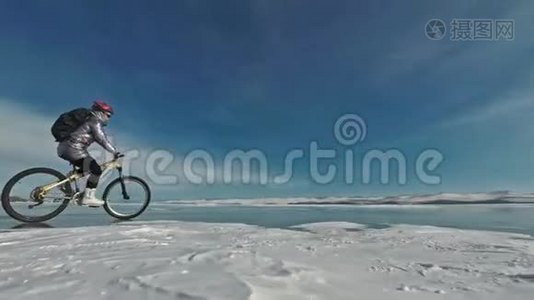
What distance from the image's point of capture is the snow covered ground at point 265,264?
249 cm

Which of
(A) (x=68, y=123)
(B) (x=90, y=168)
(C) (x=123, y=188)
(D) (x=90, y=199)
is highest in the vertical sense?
(A) (x=68, y=123)

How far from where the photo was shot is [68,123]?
5.66m

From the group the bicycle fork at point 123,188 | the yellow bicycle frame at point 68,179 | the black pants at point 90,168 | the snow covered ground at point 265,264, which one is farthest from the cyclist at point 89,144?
the snow covered ground at point 265,264

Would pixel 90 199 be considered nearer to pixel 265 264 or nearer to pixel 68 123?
pixel 68 123

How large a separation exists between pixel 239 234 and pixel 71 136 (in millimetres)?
2601

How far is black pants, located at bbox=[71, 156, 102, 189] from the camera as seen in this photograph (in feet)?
19.4

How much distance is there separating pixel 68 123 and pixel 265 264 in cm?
372

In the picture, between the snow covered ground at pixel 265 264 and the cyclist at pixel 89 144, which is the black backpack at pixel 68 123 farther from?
the snow covered ground at pixel 265 264

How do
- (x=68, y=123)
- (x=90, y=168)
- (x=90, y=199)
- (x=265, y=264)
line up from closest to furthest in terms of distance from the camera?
(x=265, y=264) → (x=68, y=123) → (x=90, y=168) → (x=90, y=199)

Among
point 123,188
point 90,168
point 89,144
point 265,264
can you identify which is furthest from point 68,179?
point 265,264

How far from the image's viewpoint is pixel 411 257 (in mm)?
3459

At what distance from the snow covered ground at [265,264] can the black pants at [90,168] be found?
3.88ft

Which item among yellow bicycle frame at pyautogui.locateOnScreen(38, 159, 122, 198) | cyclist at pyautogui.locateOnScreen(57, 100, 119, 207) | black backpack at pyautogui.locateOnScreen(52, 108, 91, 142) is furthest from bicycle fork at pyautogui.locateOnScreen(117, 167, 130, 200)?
black backpack at pyautogui.locateOnScreen(52, 108, 91, 142)

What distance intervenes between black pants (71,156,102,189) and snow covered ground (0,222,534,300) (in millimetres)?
1183
